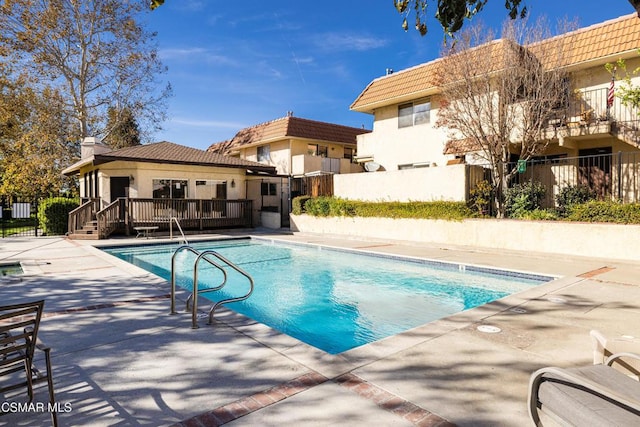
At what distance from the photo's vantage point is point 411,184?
15.3 m

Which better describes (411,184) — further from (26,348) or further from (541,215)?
(26,348)

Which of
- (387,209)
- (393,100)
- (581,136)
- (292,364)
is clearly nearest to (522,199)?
(581,136)

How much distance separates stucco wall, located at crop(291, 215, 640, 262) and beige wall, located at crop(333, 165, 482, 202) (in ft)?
3.43

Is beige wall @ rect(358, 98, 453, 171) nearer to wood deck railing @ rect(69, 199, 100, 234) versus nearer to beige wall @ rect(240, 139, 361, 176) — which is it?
beige wall @ rect(240, 139, 361, 176)

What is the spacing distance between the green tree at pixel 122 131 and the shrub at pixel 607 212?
28.3m

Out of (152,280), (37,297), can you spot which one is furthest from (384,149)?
(37,297)

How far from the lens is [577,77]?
14203mm

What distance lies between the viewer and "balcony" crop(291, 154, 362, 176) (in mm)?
23055

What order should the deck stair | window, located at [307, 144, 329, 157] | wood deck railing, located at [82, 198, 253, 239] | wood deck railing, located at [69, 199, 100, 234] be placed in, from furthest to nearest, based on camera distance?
window, located at [307, 144, 329, 157] → wood deck railing, located at [82, 198, 253, 239] → wood deck railing, located at [69, 199, 100, 234] → the deck stair

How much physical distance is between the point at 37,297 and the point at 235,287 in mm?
3694

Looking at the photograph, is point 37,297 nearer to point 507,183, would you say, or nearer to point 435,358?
point 435,358

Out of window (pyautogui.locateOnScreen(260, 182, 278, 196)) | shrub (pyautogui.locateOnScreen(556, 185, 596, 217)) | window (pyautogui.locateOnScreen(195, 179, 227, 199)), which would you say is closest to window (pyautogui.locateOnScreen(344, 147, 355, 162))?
window (pyautogui.locateOnScreen(260, 182, 278, 196))

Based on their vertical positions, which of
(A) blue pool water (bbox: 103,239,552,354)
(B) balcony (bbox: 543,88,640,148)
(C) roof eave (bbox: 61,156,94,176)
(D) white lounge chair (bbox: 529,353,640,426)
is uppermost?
(B) balcony (bbox: 543,88,640,148)

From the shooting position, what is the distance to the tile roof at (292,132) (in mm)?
24469
